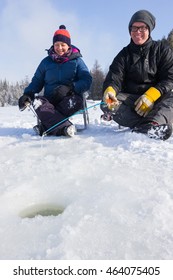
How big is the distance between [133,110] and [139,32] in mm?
1087

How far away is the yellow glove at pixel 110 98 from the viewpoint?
4.09m

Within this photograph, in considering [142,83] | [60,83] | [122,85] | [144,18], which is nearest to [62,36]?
[60,83]

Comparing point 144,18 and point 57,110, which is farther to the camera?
point 57,110

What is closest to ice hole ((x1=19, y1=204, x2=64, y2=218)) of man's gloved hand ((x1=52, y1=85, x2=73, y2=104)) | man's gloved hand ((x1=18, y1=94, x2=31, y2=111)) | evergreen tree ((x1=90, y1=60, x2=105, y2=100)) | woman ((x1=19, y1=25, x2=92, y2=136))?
woman ((x1=19, y1=25, x2=92, y2=136))

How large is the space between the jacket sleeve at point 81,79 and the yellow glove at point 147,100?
108 centimetres

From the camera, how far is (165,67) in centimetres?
415

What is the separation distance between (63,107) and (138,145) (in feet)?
6.11

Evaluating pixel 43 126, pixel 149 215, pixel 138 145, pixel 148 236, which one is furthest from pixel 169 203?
pixel 43 126

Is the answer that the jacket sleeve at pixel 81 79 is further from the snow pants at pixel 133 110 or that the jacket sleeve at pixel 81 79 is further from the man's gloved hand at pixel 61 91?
the snow pants at pixel 133 110

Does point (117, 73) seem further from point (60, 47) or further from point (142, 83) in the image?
point (60, 47)

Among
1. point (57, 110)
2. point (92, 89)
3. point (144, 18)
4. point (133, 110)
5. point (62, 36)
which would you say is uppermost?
point (144, 18)

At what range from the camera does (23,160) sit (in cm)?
330
